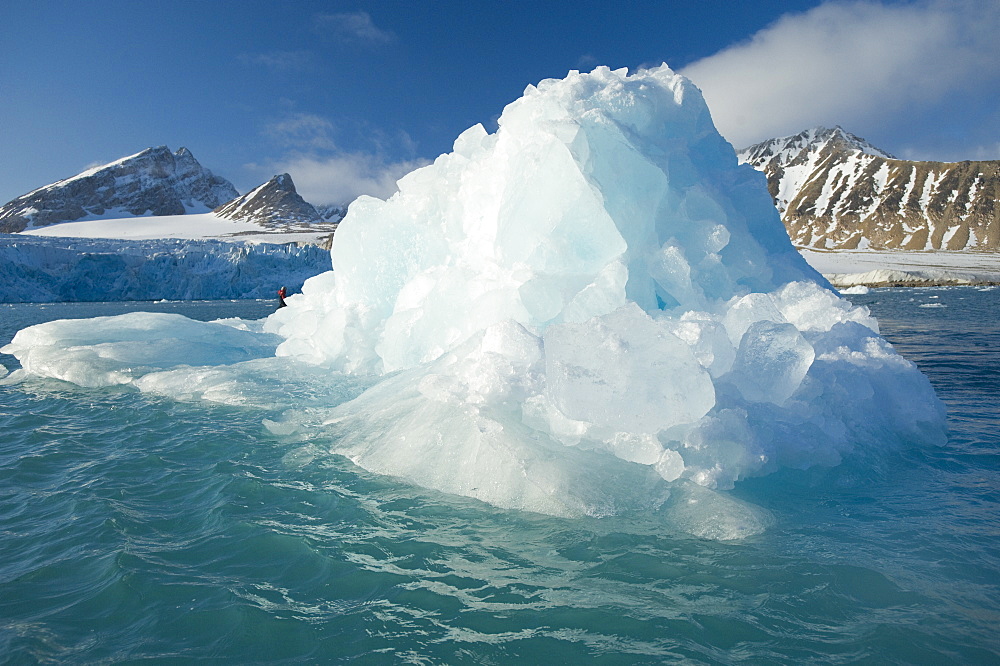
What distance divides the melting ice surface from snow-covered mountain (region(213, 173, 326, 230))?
12191 centimetres

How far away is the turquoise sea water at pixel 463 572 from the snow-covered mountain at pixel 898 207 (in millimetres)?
133377

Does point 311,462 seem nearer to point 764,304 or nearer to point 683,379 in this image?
point 683,379

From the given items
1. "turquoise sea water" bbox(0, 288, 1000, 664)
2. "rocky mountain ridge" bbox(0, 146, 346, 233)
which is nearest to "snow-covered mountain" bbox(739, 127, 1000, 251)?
"rocky mountain ridge" bbox(0, 146, 346, 233)

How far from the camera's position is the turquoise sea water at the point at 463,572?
2.59 metres

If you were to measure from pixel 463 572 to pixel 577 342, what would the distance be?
2101 millimetres

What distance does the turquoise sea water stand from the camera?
8.48 ft

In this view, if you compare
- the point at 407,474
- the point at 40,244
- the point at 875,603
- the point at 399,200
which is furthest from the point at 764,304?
the point at 40,244

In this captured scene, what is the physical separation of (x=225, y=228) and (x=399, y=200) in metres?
115

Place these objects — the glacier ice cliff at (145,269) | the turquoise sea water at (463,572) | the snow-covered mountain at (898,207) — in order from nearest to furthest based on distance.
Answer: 1. the turquoise sea water at (463,572)
2. the glacier ice cliff at (145,269)
3. the snow-covered mountain at (898,207)

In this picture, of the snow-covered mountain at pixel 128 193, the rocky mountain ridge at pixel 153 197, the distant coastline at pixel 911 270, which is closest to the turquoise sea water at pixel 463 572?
the distant coastline at pixel 911 270

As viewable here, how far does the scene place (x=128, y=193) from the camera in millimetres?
142875

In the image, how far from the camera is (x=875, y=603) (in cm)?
288

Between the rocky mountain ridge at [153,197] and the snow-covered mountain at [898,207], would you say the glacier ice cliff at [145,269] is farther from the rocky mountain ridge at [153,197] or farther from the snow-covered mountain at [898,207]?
the snow-covered mountain at [898,207]

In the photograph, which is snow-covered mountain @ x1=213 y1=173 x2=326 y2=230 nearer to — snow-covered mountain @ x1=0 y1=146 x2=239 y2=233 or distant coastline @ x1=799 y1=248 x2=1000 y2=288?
snow-covered mountain @ x1=0 y1=146 x2=239 y2=233
